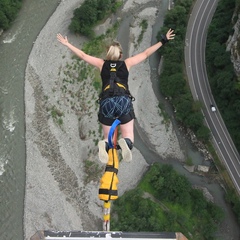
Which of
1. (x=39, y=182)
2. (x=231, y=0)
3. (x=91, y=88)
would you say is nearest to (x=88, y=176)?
(x=39, y=182)

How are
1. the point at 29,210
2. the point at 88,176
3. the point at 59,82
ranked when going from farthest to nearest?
the point at 59,82
the point at 88,176
the point at 29,210

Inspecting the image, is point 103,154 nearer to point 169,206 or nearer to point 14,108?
point 169,206

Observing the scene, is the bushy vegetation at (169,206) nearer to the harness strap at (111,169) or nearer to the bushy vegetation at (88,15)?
the bushy vegetation at (88,15)

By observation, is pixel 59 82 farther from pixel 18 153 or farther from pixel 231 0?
pixel 231 0

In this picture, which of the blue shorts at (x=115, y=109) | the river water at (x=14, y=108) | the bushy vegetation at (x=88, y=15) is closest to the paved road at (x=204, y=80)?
the bushy vegetation at (x=88, y=15)

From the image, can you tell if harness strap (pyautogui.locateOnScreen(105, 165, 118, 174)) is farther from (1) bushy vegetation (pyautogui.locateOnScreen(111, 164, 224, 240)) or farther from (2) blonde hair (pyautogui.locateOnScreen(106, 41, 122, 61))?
(1) bushy vegetation (pyautogui.locateOnScreen(111, 164, 224, 240))

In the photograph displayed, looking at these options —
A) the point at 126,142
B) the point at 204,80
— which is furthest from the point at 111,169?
the point at 204,80

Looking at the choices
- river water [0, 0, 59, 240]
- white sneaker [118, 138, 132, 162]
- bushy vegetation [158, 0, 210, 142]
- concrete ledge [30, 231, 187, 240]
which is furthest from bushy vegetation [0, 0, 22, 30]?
concrete ledge [30, 231, 187, 240]
